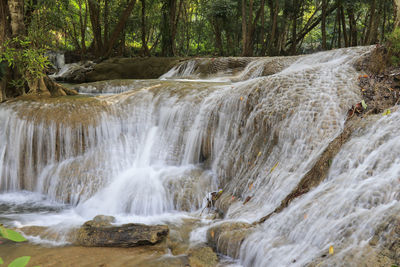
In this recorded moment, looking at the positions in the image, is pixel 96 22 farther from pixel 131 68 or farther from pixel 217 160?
pixel 217 160

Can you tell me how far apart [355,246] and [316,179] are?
128 centimetres

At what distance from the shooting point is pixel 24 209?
5.46 m

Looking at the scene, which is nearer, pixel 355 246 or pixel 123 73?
pixel 355 246

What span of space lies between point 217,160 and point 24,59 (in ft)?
15.9

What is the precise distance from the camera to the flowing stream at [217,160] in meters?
3.29

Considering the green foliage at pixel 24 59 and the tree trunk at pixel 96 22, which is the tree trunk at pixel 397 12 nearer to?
the green foliage at pixel 24 59

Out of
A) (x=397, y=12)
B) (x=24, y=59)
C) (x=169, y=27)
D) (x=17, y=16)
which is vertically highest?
(x=169, y=27)

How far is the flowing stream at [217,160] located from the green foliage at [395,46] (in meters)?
0.67

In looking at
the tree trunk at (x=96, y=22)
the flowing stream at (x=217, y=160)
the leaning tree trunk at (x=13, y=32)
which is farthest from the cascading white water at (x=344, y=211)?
the tree trunk at (x=96, y=22)

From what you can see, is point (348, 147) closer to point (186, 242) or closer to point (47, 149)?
point (186, 242)

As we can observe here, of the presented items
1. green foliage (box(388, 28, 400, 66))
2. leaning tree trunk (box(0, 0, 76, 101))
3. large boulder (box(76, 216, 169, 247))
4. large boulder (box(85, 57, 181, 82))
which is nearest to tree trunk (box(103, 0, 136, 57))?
large boulder (box(85, 57, 181, 82))

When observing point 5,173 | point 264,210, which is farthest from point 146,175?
point 5,173

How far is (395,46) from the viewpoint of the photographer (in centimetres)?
518

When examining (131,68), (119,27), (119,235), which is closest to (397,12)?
(119,235)
